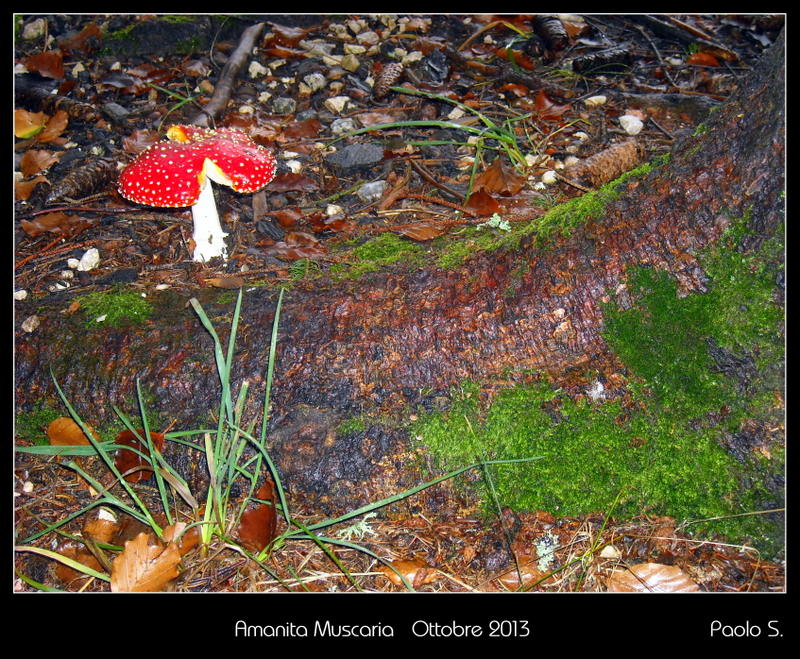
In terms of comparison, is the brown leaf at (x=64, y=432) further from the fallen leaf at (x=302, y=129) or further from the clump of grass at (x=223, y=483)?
the fallen leaf at (x=302, y=129)

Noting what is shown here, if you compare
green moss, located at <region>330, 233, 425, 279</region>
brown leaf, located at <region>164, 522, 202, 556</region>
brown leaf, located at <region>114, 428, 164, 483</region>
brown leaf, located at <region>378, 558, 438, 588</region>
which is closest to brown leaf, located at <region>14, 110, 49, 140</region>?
green moss, located at <region>330, 233, 425, 279</region>

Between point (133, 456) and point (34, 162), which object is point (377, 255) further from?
point (34, 162)

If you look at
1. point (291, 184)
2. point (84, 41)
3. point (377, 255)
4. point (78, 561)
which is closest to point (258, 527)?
point (78, 561)

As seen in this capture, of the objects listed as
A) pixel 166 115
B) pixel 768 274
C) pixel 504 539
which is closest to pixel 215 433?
pixel 504 539

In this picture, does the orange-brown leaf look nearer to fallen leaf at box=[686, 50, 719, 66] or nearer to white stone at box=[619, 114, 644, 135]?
white stone at box=[619, 114, 644, 135]

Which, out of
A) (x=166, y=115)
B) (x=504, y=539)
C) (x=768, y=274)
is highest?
(x=768, y=274)

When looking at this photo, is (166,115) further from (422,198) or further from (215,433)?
(215,433)
